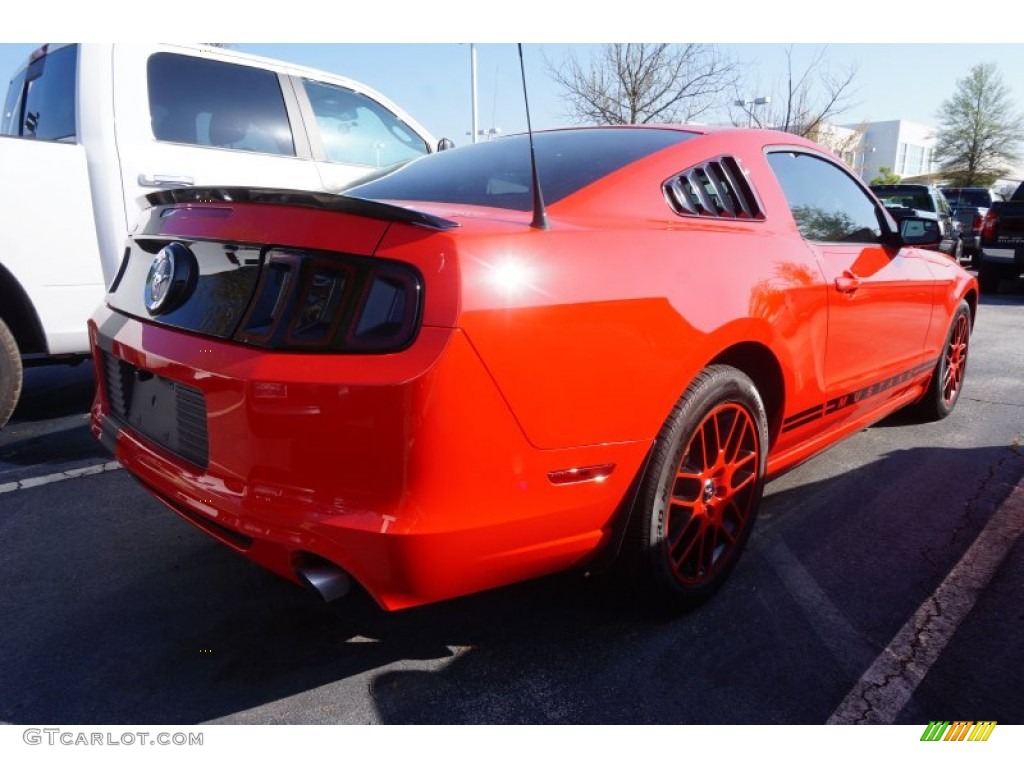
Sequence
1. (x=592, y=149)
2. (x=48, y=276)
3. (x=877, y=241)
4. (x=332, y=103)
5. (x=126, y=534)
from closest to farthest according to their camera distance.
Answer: (x=592, y=149)
(x=126, y=534)
(x=877, y=241)
(x=48, y=276)
(x=332, y=103)

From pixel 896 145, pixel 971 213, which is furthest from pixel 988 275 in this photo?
pixel 896 145

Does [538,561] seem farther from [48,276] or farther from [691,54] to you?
[691,54]

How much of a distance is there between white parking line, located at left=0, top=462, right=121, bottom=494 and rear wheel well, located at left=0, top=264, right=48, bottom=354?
763 mm

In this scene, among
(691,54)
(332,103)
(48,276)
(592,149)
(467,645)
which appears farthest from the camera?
(691,54)

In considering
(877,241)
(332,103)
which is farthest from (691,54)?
(877,241)

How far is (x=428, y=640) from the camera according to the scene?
2.21 metres

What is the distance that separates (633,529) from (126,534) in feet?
6.52

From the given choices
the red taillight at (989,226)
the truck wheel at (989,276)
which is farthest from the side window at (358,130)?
the truck wheel at (989,276)

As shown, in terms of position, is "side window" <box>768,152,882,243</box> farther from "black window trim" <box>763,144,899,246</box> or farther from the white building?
the white building

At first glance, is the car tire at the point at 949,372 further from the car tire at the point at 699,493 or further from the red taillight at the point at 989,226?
the red taillight at the point at 989,226

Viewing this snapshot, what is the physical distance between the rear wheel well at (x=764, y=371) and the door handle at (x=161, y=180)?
3.17 metres

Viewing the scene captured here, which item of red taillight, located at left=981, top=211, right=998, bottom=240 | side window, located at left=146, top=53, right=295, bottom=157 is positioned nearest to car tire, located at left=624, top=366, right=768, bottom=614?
side window, located at left=146, top=53, right=295, bottom=157

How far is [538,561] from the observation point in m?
1.88

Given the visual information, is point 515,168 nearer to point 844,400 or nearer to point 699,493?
point 699,493
